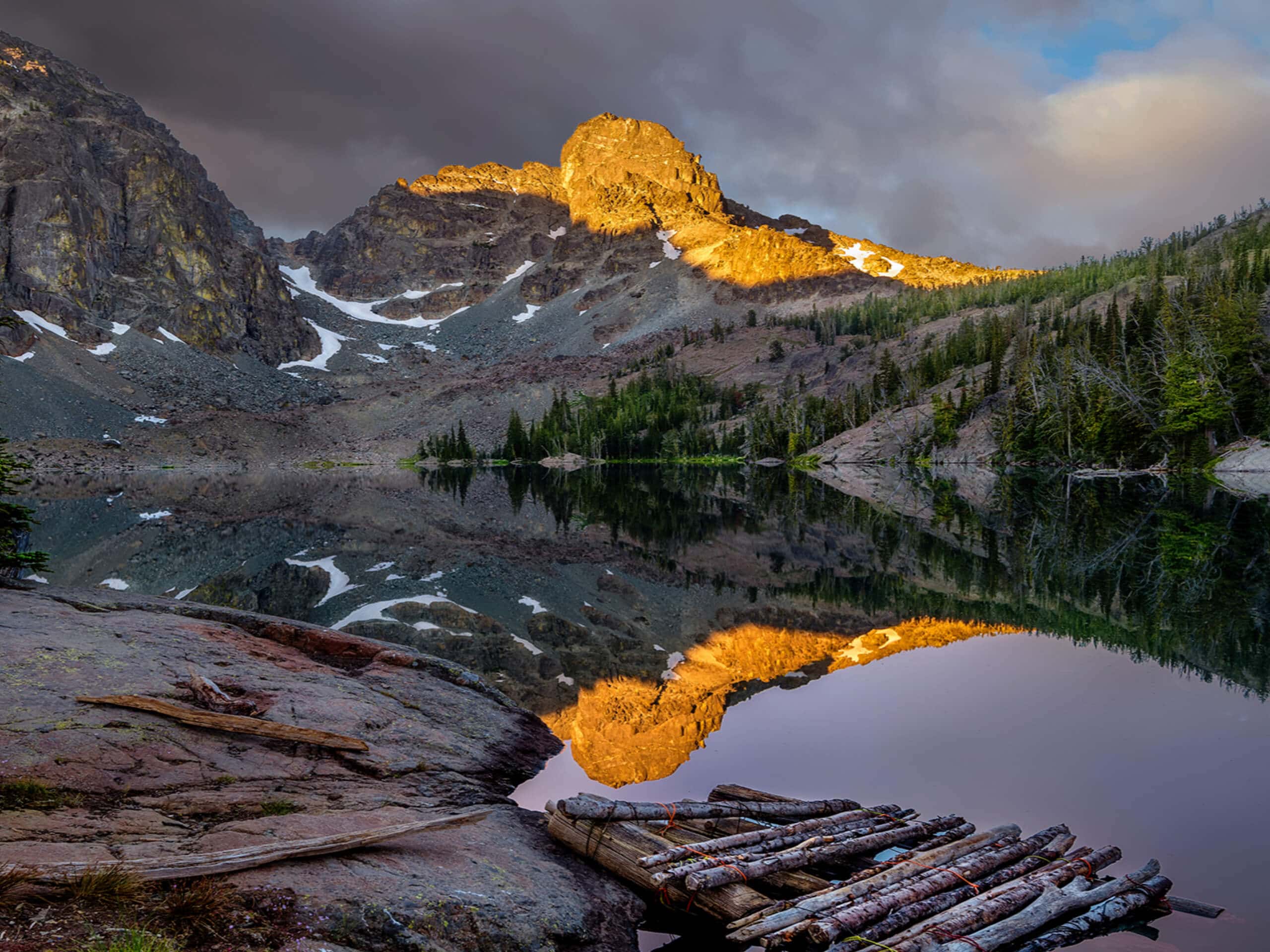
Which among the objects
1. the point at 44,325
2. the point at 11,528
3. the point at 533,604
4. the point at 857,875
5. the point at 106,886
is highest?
the point at 44,325

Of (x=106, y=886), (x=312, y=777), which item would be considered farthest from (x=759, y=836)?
(x=106, y=886)

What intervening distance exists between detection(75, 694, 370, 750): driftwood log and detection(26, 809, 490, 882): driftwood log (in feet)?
7.94

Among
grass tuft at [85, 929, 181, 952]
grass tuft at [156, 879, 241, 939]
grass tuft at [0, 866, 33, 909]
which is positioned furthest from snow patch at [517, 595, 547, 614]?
grass tuft at [85, 929, 181, 952]

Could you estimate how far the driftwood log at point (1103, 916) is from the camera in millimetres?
5512

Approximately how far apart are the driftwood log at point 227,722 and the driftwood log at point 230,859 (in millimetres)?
2419

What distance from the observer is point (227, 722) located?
312 inches

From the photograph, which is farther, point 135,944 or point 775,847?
point 775,847

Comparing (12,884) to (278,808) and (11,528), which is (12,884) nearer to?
(278,808)

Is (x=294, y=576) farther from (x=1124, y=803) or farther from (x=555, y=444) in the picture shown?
(x=555, y=444)

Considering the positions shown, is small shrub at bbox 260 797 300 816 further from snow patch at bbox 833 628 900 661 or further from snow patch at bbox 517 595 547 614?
snow patch at bbox 517 595 547 614

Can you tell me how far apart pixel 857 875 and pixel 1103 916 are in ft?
6.12

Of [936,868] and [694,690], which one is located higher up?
[936,868]

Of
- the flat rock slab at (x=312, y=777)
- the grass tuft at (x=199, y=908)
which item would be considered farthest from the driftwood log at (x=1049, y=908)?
the grass tuft at (x=199, y=908)

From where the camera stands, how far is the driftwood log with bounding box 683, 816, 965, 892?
584 centimetres
